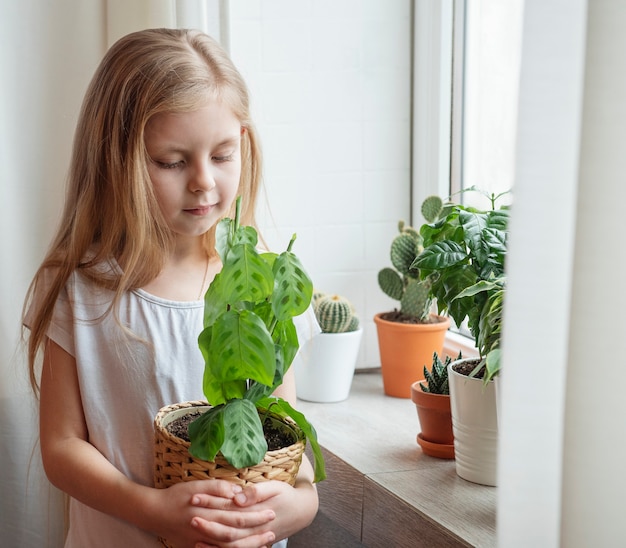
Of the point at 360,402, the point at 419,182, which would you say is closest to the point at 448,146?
the point at 419,182

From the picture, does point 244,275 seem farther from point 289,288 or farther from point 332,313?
point 332,313

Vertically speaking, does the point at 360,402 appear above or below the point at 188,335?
below

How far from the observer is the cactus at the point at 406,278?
5.11ft

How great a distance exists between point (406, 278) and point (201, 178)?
69cm

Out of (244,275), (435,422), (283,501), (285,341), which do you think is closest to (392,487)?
(435,422)

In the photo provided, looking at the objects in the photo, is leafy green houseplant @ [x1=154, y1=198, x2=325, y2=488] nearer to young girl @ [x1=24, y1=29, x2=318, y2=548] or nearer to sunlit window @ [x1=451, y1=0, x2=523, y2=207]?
young girl @ [x1=24, y1=29, x2=318, y2=548]

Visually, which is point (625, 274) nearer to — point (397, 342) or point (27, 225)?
point (397, 342)

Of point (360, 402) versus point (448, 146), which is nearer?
point (360, 402)

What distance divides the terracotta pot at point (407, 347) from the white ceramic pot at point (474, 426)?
1.25 feet

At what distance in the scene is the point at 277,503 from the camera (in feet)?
3.08

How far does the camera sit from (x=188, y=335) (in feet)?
3.77

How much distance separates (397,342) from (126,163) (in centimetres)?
73

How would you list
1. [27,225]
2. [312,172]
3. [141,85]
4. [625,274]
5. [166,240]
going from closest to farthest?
[625,274], [141,85], [166,240], [27,225], [312,172]

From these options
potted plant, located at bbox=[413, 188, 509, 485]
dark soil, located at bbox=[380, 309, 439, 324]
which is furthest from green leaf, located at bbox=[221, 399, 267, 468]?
dark soil, located at bbox=[380, 309, 439, 324]
